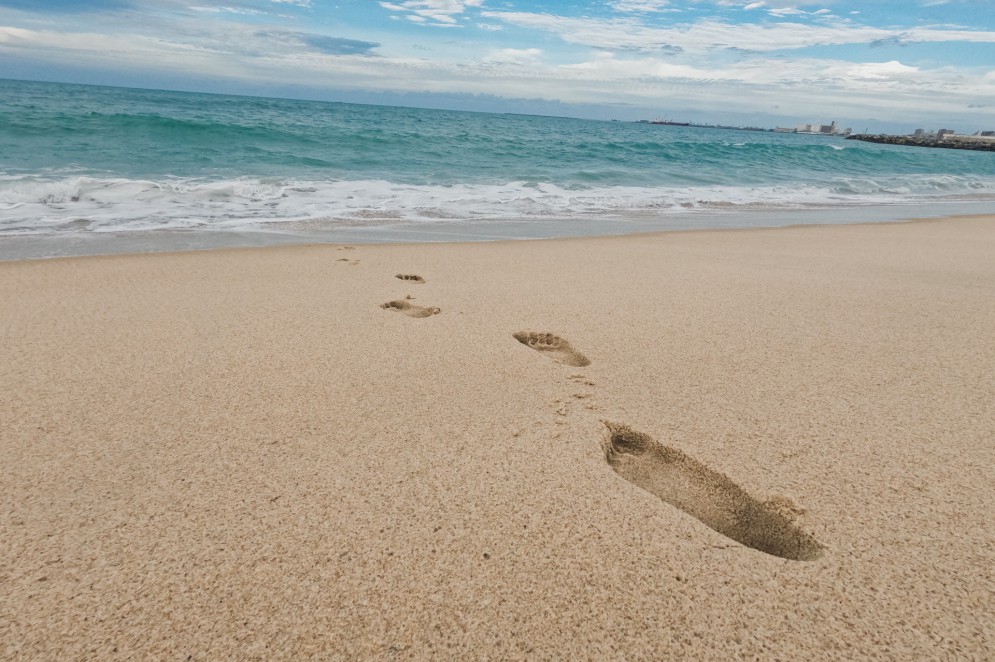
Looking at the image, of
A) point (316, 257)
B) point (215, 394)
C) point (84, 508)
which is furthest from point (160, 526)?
point (316, 257)

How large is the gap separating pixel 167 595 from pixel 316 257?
344 cm

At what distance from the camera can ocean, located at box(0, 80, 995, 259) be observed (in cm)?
584

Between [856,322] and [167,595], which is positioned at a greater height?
[856,322]

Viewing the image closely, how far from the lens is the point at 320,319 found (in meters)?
2.84

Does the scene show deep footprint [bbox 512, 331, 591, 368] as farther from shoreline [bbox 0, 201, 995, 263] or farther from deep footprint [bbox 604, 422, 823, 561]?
shoreline [bbox 0, 201, 995, 263]

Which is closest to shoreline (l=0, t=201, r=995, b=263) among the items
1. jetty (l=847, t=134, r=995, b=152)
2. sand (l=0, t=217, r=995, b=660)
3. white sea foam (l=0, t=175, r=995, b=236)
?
→ white sea foam (l=0, t=175, r=995, b=236)

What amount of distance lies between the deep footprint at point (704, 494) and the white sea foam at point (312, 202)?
17.0 ft

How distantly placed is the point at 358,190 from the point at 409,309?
21.7 ft

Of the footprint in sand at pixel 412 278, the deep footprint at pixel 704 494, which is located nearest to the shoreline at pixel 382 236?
the footprint in sand at pixel 412 278

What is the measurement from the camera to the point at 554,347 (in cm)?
259

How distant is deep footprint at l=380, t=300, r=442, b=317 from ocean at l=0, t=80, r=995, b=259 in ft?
8.13

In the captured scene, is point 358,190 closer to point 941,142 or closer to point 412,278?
point 412,278

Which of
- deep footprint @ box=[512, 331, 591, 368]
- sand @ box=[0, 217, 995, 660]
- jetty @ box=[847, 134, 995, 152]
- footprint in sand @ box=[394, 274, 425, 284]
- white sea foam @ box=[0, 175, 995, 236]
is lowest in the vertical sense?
sand @ box=[0, 217, 995, 660]

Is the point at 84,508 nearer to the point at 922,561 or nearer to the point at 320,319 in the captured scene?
the point at 320,319
